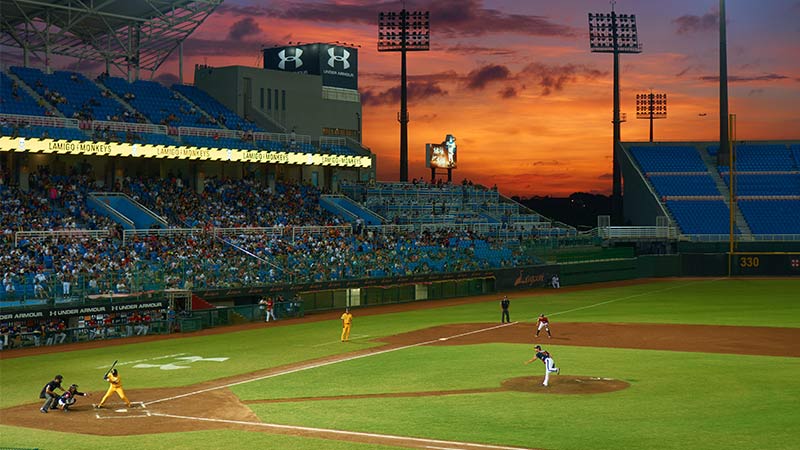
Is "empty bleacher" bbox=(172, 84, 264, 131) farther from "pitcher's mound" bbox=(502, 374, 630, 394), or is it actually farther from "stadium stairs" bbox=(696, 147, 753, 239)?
"pitcher's mound" bbox=(502, 374, 630, 394)

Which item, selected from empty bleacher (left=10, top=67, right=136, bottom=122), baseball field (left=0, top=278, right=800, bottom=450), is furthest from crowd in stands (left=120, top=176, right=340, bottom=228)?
baseball field (left=0, top=278, right=800, bottom=450)

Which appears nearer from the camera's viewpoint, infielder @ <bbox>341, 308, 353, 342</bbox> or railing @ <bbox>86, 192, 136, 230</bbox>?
infielder @ <bbox>341, 308, 353, 342</bbox>

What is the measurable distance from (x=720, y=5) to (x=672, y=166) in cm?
1521

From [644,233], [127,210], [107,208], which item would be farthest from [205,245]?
[644,233]

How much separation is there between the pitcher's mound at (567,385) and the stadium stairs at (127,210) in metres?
29.0

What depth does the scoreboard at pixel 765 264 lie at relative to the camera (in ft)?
239

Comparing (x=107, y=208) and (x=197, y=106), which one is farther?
(x=197, y=106)

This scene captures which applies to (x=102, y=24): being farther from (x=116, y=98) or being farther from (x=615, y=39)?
(x=615, y=39)

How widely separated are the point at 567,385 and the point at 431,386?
393 centimetres

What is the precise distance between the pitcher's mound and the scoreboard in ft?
170

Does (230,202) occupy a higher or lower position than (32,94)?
lower

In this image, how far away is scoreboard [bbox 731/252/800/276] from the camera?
72938mm

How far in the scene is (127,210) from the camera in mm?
51688

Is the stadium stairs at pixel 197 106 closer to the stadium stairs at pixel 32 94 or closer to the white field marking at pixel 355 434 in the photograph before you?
the stadium stairs at pixel 32 94
